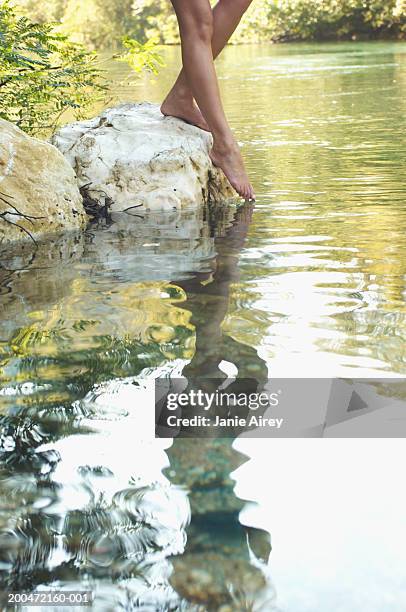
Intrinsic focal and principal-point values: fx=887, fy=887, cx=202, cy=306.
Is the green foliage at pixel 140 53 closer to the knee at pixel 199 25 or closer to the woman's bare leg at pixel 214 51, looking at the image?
the woman's bare leg at pixel 214 51

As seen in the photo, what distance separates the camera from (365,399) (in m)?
A: 1.87

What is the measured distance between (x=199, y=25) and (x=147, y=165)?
69cm

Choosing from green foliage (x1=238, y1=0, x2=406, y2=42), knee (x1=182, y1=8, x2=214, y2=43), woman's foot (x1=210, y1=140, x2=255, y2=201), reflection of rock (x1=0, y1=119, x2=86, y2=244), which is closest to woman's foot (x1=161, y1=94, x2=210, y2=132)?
woman's foot (x1=210, y1=140, x2=255, y2=201)

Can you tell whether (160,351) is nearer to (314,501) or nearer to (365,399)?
(365,399)

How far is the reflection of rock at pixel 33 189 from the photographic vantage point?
3686 mm

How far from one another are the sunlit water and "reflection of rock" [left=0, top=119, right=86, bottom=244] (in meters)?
0.15

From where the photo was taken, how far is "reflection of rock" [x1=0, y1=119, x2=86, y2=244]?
369 cm

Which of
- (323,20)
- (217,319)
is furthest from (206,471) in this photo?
(323,20)

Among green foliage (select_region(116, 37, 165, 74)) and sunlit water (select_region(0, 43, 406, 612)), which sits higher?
green foliage (select_region(116, 37, 165, 74))

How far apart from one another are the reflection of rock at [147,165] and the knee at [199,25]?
0.54 m

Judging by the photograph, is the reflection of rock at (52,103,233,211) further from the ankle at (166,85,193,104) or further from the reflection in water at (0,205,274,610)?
the reflection in water at (0,205,274,610)

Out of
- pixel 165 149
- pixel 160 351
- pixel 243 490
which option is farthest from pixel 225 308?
pixel 165 149

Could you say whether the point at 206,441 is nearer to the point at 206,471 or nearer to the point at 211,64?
the point at 206,471

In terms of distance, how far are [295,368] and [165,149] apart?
7.85 ft
